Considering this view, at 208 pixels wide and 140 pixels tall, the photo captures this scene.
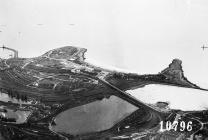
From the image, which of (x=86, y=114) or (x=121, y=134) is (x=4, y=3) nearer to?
(x=86, y=114)

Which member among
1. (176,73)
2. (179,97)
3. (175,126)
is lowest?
(175,126)

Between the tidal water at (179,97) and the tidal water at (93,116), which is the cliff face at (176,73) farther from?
the tidal water at (93,116)

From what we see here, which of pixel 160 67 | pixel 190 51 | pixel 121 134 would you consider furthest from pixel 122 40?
pixel 121 134

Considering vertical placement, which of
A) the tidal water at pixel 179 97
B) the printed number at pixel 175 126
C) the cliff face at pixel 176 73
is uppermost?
the cliff face at pixel 176 73

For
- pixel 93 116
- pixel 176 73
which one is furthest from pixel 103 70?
pixel 176 73

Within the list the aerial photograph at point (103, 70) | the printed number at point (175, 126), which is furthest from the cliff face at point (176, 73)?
the printed number at point (175, 126)

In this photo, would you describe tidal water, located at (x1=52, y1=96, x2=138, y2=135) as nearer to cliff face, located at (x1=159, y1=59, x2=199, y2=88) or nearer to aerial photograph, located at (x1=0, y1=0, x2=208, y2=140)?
aerial photograph, located at (x1=0, y1=0, x2=208, y2=140)

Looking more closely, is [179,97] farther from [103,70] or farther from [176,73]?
[103,70]

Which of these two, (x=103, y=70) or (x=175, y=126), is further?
(x=103, y=70)

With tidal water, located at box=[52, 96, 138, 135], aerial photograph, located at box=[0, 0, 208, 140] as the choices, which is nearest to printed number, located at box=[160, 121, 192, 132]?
aerial photograph, located at box=[0, 0, 208, 140]
